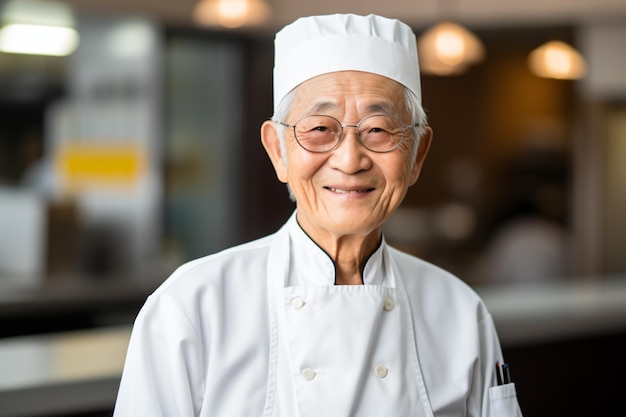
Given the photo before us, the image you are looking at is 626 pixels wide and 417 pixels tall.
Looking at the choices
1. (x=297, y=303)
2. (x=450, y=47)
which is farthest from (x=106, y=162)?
(x=297, y=303)

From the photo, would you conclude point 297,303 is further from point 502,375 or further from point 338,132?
point 502,375

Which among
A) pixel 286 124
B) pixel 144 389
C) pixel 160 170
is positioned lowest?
pixel 144 389

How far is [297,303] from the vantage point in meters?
1.28

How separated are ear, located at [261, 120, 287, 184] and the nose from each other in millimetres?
131

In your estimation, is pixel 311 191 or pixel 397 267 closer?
pixel 311 191

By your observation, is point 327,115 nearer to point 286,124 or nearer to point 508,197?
point 286,124

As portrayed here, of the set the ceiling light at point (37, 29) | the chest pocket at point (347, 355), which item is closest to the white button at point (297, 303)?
the chest pocket at point (347, 355)

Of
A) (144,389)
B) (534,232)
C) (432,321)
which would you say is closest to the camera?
(144,389)

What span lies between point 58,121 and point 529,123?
391 cm

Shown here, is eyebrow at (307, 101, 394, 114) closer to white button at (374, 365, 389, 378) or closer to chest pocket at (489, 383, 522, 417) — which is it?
white button at (374, 365, 389, 378)

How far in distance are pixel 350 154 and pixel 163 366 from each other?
436 millimetres

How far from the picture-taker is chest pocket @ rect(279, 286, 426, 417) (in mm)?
1233

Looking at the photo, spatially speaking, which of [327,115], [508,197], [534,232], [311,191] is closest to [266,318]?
[311,191]

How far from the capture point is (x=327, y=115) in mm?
1233
